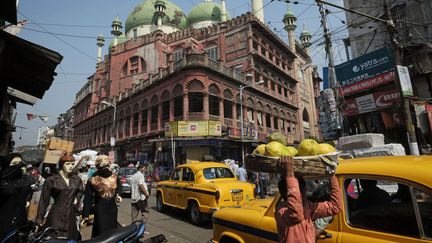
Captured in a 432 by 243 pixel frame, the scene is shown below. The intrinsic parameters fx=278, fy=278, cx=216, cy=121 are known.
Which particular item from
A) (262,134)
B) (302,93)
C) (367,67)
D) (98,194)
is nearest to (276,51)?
(302,93)

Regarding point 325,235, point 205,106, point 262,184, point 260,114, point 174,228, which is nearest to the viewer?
point 325,235

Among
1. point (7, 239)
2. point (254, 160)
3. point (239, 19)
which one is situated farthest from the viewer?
point (239, 19)

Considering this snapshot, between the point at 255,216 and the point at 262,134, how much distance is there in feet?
99.8

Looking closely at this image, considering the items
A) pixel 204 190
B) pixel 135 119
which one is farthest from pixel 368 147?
pixel 135 119

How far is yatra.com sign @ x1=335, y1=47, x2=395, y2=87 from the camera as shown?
657 inches

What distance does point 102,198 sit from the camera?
4.62 metres

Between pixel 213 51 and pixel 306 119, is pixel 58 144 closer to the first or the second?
pixel 213 51

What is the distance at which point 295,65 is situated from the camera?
48.7 meters

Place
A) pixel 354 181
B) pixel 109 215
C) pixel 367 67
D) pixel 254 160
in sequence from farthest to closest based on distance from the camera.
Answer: pixel 367 67
pixel 109 215
pixel 354 181
pixel 254 160

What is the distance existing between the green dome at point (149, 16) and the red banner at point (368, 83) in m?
35.8

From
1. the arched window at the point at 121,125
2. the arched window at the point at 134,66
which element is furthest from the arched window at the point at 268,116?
the arched window at the point at 121,125

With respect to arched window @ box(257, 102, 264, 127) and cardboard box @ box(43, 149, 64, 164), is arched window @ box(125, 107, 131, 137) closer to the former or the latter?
arched window @ box(257, 102, 264, 127)

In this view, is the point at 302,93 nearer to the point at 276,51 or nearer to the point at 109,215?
the point at 276,51

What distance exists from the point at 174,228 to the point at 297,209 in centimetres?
669
